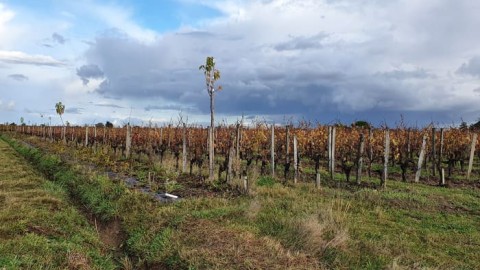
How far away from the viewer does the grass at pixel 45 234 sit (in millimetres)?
7516

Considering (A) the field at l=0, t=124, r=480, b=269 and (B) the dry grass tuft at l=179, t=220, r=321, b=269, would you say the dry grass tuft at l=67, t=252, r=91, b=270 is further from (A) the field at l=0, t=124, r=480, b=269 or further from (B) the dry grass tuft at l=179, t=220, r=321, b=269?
(B) the dry grass tuft at l=179, t=220, r=321, b=269

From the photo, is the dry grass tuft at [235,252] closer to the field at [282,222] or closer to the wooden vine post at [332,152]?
the field at [282,222]

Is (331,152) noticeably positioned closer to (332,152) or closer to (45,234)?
(332,152)

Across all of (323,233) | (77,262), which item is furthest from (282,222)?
(77,262)

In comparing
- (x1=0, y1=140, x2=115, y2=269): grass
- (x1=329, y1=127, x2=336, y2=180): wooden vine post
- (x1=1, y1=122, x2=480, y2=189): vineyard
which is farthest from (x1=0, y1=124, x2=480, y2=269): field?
(x1=1, y1=122, x2=480, y2=189): vineyard

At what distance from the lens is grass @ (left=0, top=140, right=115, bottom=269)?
7.52 metres

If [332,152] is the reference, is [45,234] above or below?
below

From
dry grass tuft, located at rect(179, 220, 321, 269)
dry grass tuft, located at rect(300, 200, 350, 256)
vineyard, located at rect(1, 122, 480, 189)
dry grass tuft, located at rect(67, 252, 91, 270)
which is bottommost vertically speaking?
dry grass tuft, located at rect(67, 252, 91, 270)

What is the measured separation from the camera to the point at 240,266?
23.4ft

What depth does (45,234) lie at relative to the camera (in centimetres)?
924

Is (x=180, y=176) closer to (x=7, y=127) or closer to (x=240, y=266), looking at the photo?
(x=240, y=266)

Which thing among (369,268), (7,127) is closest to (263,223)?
(369,268)

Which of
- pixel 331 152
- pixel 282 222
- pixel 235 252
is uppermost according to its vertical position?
pixel 331 152

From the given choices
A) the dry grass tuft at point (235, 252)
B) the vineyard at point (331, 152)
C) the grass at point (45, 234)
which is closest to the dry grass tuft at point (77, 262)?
the grass at point (45, 234)
